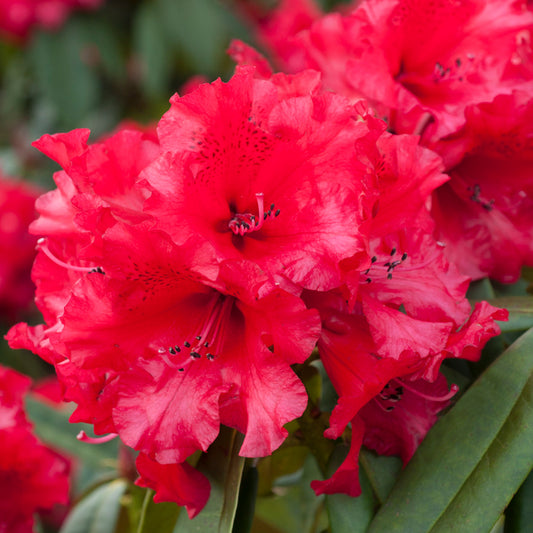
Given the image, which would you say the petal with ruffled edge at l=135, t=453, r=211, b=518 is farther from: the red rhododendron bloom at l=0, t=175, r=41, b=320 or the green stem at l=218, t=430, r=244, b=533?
the red rhododendron bloom at l=0, t=175, r=41, b=320

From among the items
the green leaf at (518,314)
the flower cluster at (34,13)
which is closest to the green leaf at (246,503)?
the green leaf at (518,314)

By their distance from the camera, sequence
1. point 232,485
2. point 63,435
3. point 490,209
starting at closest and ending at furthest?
1. point 232,485
2. point 490,209
3. point 63,435

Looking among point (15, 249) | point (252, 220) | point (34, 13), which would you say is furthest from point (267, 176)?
point (34, 13)

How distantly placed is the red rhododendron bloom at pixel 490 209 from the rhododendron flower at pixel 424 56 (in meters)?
0.06

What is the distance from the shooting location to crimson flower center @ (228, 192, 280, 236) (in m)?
0.53

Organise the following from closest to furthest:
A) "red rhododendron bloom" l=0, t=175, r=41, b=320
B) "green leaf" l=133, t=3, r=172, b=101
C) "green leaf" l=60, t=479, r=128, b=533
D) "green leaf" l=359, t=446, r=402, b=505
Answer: "green leaf" l=359, t=446, r=402, b=505 < "green leaf" l=60, t=479, r=128, b=533 < "red rhododendron bloom" l=0, t=175, r=41, b=320 < "green leaf" l=133, t=3, r=172, b=101

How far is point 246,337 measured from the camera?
0.55 metres

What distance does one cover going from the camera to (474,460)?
22.8 inches

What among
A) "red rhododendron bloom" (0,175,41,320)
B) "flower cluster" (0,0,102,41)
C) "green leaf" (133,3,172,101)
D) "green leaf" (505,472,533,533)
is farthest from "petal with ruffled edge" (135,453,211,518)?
"flower cluster" (0,0,102,41)

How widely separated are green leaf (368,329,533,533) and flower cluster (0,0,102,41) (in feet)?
5.59

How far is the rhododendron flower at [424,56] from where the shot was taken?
65cm

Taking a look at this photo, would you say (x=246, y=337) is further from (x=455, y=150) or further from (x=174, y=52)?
(x=174, y=52)

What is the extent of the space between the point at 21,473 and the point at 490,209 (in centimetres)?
64

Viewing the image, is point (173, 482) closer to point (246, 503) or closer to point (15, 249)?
point (246, 503)
